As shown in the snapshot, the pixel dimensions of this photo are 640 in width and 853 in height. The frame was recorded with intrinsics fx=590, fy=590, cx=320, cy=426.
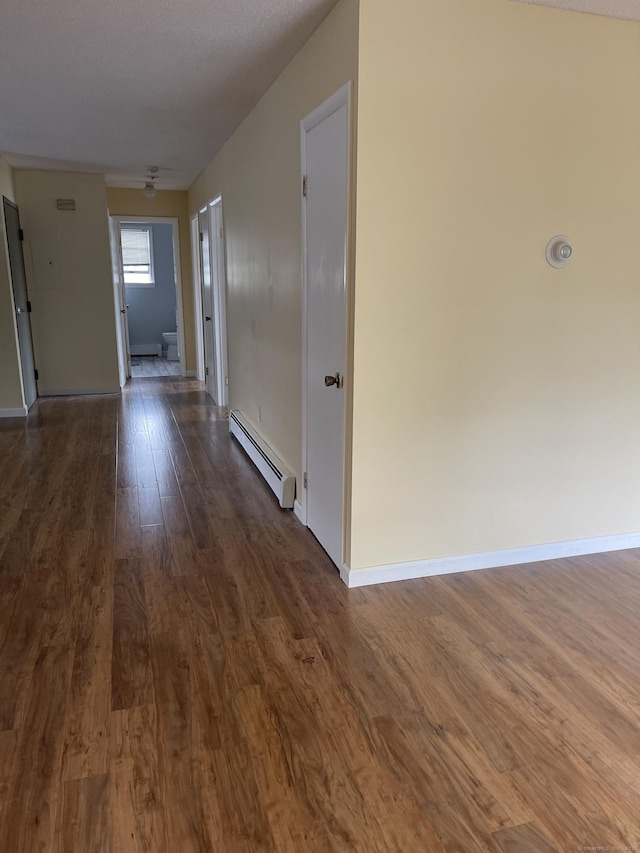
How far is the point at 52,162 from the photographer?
582 centimetres

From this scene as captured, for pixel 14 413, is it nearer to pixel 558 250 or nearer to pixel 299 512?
pixel 299 512

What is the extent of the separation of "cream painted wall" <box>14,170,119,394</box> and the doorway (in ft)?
3.56

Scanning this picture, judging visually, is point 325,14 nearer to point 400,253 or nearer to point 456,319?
point 400,253

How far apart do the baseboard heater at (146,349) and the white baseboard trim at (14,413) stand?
180 inches

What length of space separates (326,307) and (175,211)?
5.64 meters

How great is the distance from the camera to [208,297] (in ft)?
21.4

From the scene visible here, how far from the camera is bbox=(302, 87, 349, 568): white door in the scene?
8.17ft

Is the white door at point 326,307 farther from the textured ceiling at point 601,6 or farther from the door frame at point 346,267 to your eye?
the textured ceiling at point 601,6

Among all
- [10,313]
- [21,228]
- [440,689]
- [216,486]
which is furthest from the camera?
[21,228]

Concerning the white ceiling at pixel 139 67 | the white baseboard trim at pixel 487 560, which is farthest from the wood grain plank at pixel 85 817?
the white ceiling at pixel 139 67

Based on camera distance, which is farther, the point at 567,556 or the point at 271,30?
the point at 567,556

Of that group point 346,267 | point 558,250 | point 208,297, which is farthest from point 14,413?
point 558,250

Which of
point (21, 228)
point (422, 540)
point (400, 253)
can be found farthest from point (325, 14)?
point (21, 228)

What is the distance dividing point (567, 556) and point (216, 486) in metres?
2.17
